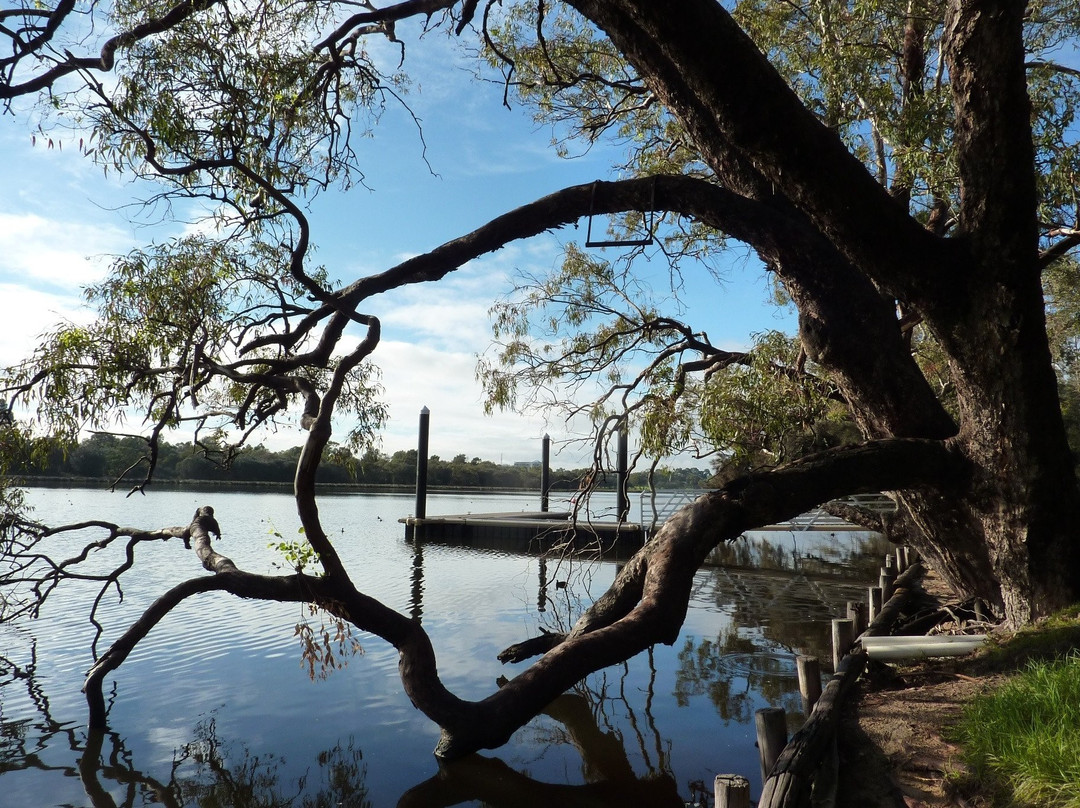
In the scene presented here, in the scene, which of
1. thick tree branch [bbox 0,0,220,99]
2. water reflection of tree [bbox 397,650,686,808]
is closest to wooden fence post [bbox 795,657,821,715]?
water reflection of tree [bbox 397,650,686,808]

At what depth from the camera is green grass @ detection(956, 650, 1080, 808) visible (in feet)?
10.1

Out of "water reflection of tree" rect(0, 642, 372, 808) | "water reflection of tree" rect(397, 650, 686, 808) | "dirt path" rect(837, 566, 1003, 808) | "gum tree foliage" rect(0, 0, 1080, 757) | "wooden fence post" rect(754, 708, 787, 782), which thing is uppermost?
A: "gum tree foliage" rect(0, 0, 1080, 757)

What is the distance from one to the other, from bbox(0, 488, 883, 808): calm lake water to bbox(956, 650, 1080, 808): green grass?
203 cm

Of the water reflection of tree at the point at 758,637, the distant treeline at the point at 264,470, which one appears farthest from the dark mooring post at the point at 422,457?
the water reflection of tree at the point at 758,637

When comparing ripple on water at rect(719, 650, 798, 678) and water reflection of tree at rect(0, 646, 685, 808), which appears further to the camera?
ripple on water at rect(719, 650, 798, 678)

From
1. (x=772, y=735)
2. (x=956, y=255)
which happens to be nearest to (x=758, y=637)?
(x=956, y=255)

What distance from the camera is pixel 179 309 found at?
5508 millimetres

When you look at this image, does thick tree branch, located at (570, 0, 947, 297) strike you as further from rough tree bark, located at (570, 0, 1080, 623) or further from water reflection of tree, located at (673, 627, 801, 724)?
water reflection of tree, located at (673, 627, 801, 724)

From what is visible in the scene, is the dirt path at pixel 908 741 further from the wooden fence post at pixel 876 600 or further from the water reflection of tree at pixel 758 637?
the wooden fence post at pixel 876 600

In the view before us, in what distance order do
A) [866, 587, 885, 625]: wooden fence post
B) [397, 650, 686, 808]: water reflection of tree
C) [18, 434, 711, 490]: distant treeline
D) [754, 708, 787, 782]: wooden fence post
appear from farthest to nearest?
[18, 434, 711, 490]: distant treeline
[866, 587, 885, 625]: wooden fence post
[397, 650, 686, 808]: water reflection of tree
[754, 708, 787, 782]: wooden fence post

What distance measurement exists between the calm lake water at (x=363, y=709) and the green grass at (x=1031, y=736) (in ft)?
6.66

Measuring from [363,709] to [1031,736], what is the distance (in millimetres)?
5568

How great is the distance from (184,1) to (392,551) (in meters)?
15.7

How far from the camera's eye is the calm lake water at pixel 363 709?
5.44 m
